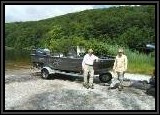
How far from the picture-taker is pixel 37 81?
1786 centimetres

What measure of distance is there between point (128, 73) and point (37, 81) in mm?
6395

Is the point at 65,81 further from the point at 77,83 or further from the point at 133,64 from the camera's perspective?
the point at 133,64

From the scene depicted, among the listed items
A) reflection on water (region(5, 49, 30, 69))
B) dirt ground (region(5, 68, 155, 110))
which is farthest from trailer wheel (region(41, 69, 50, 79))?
reflection on water (region(5, 49, 30, 69))

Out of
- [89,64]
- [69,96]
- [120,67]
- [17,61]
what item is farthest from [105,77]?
[17,61]

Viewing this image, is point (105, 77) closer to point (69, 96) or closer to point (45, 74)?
point (45, 74)

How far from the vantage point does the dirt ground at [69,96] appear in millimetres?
13484

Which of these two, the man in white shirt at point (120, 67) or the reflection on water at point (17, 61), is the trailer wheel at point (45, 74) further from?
the reflection on water at point (17, 61)

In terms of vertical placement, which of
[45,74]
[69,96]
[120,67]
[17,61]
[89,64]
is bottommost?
[69,96]

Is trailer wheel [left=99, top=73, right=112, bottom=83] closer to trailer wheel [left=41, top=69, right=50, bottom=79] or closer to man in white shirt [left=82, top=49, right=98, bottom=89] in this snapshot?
man in white shirt [left=82, top=49, right=98, bottom=89]

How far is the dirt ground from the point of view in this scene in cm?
1348

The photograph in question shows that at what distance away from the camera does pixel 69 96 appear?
1484 centimetres

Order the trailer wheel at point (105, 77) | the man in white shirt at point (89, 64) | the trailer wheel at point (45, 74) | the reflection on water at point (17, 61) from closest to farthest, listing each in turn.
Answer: the man in white shirt at point (89, 64) < the trailer wheel at point (105, 77) < the trailer wheel at point (45, 74) < the reflection on water at point (17, 61)

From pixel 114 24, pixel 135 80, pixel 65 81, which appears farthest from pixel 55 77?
pixel 114 24

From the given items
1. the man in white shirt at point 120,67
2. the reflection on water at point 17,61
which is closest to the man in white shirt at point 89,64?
the man in white shirt at point 120,67
